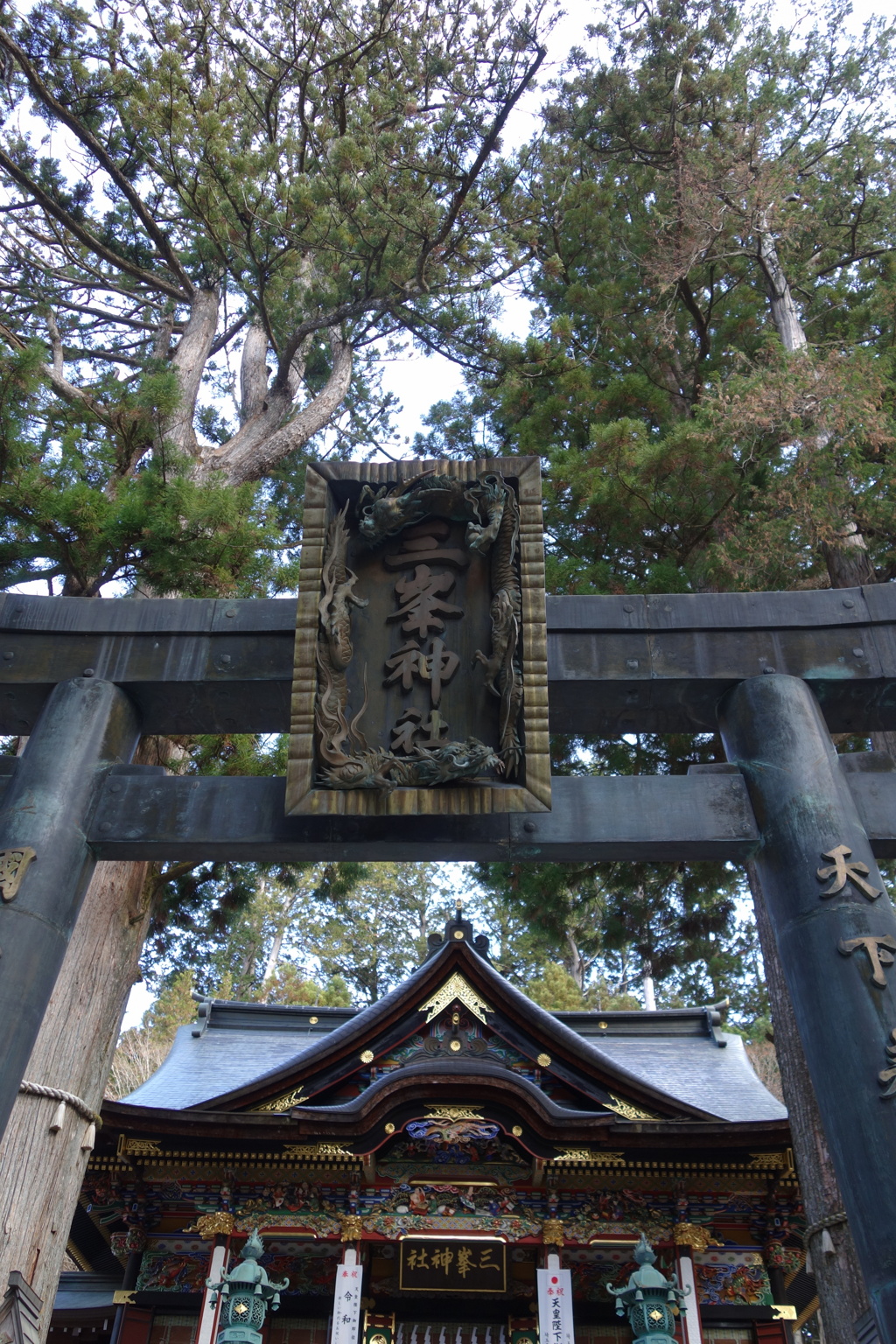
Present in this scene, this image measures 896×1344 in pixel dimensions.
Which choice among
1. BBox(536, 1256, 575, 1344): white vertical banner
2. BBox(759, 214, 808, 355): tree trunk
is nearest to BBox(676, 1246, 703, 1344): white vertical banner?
BBox(536, 1256, 575, 1344): white vertical banner

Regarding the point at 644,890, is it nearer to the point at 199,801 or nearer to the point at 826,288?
the point at 199,801

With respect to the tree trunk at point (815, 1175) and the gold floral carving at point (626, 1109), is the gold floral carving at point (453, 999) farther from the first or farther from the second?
the tree trunk at point (815, 1175)

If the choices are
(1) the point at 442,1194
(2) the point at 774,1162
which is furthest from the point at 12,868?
(2) the point at 774,1162

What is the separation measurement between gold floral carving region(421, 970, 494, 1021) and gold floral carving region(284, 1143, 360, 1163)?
1220 millimetres

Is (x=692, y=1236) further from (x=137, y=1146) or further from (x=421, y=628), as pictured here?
(x=421, y=628)

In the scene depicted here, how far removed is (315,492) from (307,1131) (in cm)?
512

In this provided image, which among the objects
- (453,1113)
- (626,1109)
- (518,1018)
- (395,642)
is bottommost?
(453,1113)

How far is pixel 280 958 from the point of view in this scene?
2509 cm

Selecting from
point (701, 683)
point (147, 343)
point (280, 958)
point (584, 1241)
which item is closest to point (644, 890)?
point (584, 1241)

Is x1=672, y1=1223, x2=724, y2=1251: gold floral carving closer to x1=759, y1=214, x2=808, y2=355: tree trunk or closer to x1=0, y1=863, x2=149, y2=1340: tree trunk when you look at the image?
x1=0, y1=863, x2=149, y2=1340: tree trunk

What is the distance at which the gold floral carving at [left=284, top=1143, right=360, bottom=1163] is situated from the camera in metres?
7.43

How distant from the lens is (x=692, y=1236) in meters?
7.59

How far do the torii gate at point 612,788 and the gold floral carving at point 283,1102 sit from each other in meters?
4.33

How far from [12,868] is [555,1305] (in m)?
5.90
